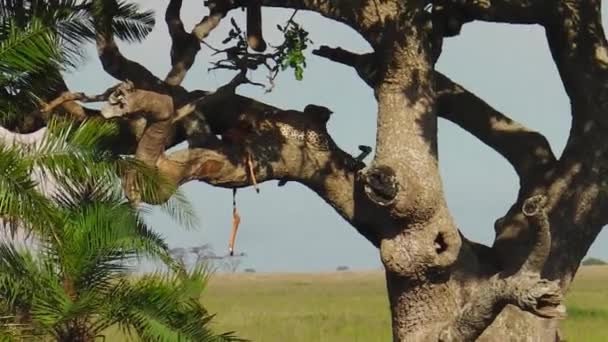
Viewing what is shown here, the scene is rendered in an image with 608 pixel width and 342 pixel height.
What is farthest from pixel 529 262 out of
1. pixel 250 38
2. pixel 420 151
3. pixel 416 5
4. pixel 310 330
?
pixel 310 330

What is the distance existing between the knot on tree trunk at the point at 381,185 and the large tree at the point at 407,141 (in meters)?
0.01

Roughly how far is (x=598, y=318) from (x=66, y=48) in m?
18.4

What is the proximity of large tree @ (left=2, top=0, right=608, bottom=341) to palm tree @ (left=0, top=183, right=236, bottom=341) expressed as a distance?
42 centimetres

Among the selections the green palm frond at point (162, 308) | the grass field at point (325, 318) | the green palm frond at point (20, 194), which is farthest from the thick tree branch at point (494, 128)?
the grass field at point (325, 318)

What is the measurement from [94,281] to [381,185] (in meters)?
2.62

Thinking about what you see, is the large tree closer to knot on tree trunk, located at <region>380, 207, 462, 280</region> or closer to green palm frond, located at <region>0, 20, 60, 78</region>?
knot on tree trunk, located at <region>380, 207, 462, 280</region>

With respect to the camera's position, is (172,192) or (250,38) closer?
(172,192)

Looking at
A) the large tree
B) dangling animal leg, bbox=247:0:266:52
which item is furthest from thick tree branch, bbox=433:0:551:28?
dangling animal leg, bbox=247:0:266:52

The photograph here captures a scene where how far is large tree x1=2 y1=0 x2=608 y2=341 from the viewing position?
12.4 metres

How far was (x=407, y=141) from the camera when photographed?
502 inches

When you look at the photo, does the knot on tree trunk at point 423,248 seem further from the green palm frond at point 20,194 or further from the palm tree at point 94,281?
the green palm frond at point 20,194

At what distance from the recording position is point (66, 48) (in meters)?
12.0

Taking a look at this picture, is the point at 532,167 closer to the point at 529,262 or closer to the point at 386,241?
the point at 386,241

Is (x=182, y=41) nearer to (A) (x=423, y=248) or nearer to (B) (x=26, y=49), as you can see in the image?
(B) (x=26, y=49)
